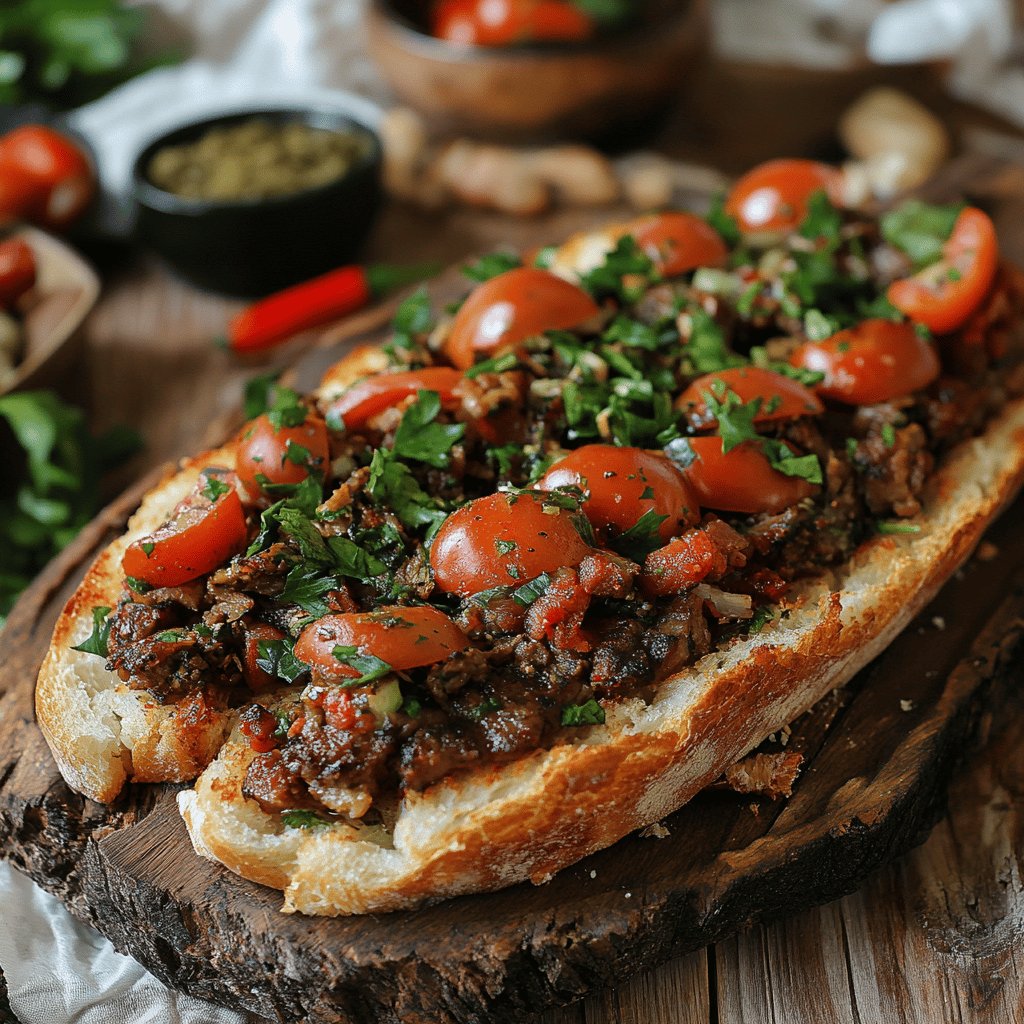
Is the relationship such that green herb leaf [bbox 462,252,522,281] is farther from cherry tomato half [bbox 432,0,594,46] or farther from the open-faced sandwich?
cherry tomato half [bbox 432,0,594,46]

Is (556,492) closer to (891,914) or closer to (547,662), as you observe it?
(547,662)

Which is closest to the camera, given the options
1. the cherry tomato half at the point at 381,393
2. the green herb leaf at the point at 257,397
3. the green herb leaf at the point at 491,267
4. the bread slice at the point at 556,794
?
the bread slice at the point at 556,794

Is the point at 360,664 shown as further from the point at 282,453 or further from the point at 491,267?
the point at 491,267

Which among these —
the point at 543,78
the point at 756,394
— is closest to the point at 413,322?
the point at 756,394

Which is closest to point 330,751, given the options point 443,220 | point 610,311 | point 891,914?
point 891,914

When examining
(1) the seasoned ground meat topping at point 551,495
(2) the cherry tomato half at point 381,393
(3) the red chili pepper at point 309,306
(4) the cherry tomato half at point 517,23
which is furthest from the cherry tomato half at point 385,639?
(4) the cherry tomato half at point 517,23

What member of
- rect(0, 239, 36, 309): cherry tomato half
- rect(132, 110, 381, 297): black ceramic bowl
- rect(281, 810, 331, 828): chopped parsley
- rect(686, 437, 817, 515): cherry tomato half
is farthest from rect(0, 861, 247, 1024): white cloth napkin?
rect(132, 110, 381, 297): black ceramic bowl

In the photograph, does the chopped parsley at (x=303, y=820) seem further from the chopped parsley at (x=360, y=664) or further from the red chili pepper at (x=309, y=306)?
the red chili pepper at (x=309, y=306)
